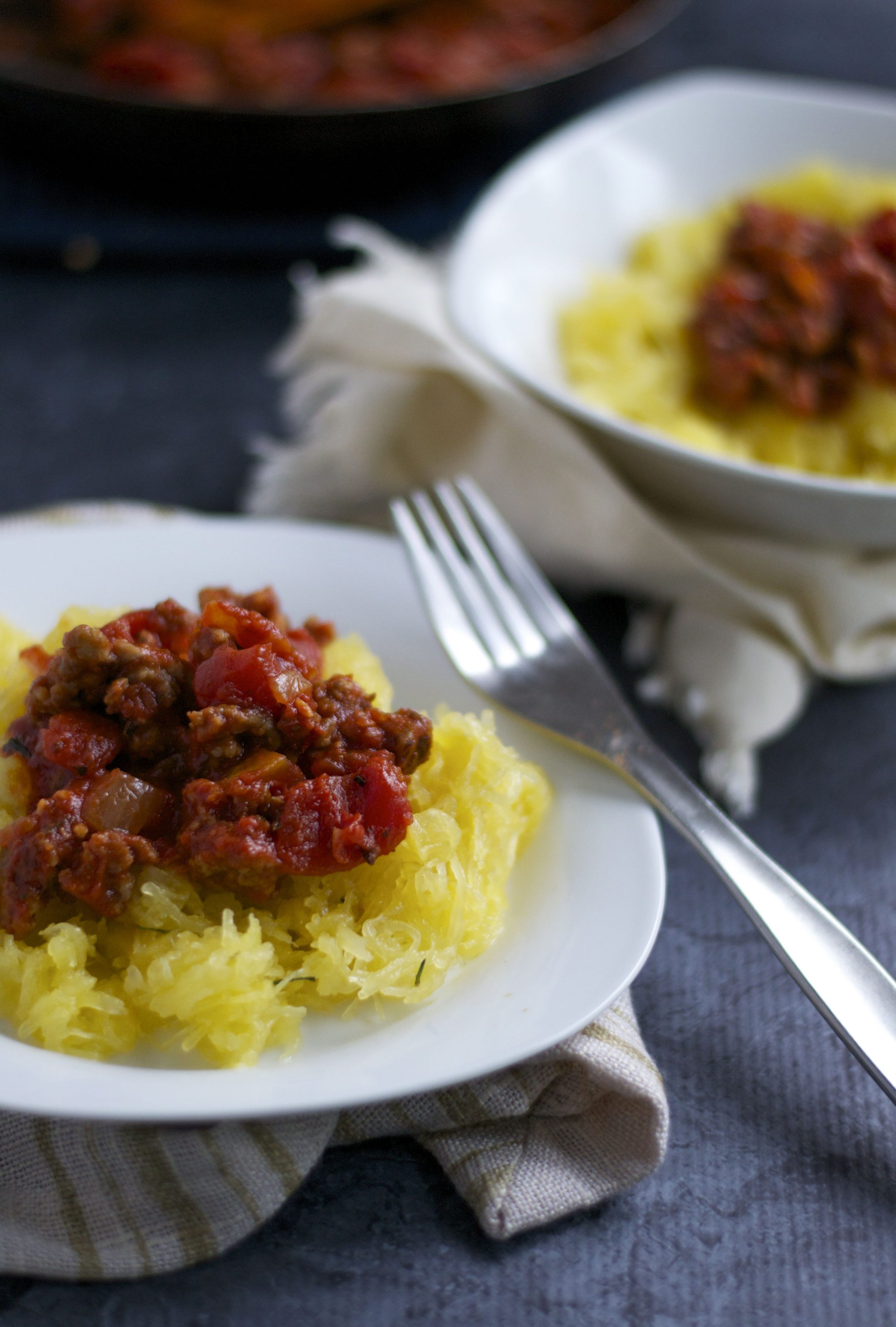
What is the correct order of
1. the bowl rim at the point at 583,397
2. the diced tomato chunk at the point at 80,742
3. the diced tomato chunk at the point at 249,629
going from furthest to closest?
the bowl rim at the point at 583,397 → the diced tomato chunk at the point at 249,629 → the diced tomato chunk at the point at 80,742

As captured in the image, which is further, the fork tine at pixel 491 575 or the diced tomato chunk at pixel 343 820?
the fork tine at pixel 491 575

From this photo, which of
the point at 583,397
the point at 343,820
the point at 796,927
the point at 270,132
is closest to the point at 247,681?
the point at 343,820

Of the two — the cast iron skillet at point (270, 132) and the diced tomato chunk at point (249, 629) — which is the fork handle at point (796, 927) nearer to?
the diced tomato chunk at point (249, 629)

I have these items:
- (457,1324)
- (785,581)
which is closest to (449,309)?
(785,581)

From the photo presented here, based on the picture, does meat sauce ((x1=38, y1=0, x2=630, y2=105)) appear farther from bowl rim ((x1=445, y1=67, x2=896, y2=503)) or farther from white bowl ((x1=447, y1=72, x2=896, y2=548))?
white bowl ((x1=447, y1=72, x2=896, y2=548))

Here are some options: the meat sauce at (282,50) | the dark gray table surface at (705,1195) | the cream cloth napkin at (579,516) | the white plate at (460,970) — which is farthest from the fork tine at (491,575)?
the meat sauce at (282,50)

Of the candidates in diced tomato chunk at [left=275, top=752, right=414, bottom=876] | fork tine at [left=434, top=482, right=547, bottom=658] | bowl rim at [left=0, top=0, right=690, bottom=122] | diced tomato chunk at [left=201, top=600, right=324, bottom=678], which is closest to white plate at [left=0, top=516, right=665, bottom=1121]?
fork tine at [left=434, top=482, right=547, bottom=658]

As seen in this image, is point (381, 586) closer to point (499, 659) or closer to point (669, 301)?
point (499, 659)
